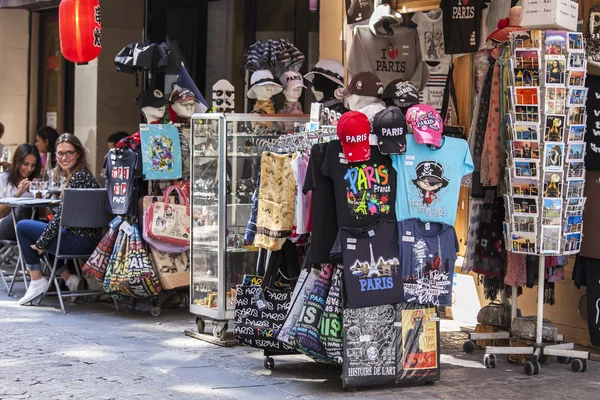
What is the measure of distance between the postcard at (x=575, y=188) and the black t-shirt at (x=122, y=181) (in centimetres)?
397

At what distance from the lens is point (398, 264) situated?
6922mm

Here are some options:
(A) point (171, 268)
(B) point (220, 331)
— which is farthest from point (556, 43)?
(A) point (171, 268)

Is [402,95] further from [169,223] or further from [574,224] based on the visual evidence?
[169,223]

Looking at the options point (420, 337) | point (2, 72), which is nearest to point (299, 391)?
point (420, 337)

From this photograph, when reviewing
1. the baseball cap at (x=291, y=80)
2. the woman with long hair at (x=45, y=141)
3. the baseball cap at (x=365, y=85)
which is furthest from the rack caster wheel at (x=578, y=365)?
the woman with long hair at (x=45, y=141)

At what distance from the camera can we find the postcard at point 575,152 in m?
7.54

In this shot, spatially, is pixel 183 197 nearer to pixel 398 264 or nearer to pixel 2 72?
pixel 398 264

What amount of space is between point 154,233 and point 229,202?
1.28 meters

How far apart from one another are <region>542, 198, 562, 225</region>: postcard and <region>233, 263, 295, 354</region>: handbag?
1856 millimetres

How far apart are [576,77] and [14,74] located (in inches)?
421

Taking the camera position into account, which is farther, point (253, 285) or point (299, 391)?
point (253, 285)

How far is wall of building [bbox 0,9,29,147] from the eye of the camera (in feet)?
52.8

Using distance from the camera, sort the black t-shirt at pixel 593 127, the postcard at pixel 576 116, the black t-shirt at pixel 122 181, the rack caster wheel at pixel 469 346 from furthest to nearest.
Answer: the black t-shirt at pixel 122 181, the rack caster wheel at pixel 469 346, the black t-shirt at pixel 593 127, the postcard at pixel 576 116

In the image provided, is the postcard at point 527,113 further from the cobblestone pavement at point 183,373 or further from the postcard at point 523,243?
the cobblestone pavement at point 183,373
